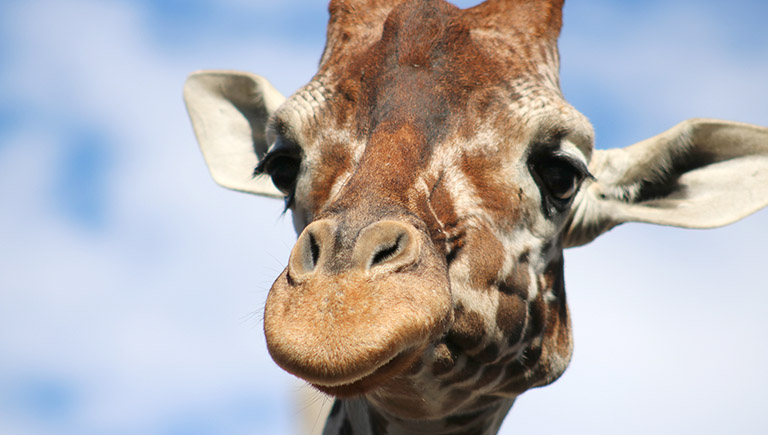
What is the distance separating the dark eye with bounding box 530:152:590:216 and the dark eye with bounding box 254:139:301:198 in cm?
128

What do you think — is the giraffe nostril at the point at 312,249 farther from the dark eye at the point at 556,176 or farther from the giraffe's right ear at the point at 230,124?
the giraffe's right ear at the point at 230,124

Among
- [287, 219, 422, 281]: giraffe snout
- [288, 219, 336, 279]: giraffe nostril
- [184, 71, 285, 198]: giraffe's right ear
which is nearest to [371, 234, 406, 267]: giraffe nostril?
[287, 219, 422, 281]: giraffe snout

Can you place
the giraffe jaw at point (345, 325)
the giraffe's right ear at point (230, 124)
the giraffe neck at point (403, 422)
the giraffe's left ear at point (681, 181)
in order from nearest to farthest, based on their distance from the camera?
1. the giraffe jaw at point (345, 325)
2. the giraffe neck at point (403, 422)
3. the giraffe's left ear at point (681, 181)
4. the giraffe's right ear at point (230, 124)

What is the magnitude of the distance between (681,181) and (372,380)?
309cm

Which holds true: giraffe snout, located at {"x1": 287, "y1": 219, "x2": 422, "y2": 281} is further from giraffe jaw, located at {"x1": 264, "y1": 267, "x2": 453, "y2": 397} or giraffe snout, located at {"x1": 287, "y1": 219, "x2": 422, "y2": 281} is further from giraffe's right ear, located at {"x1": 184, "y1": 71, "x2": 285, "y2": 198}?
giraffe's right ear, located at {"x1": 184, "y1": 71, "x2": 285, "y2": 198}

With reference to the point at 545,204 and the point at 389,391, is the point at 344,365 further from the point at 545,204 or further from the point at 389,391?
the point at 545,204

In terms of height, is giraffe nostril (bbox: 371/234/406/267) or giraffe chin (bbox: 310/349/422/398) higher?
giraffe nostril (bbox: 371/234/406/267)

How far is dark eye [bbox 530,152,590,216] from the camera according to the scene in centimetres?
398

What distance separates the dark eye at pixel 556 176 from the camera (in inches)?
157

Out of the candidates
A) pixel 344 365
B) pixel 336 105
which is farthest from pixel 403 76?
pixel 344 365

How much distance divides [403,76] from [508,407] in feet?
7.55

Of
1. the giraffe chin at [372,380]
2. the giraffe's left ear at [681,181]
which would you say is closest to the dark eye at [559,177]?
the giraffe's left ear at [681,181]

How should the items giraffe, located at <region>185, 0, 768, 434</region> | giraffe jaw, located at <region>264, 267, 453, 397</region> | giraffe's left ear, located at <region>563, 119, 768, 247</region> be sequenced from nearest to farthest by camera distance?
giraffe jaw, located at <region>264, 267, 453, 397</region>
giraffe, located at <region>185, 0, 768, 434</region>
giraffe's left ear, located at <region>563, 119, 768, 247</region>

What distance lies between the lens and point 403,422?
4.31 metres
